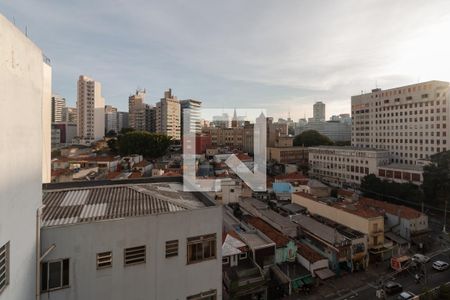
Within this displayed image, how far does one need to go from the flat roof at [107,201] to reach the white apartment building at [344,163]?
28494mm

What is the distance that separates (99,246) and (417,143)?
41.6 m

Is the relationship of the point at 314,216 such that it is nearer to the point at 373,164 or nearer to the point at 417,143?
the point at 373,164

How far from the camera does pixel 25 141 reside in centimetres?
345

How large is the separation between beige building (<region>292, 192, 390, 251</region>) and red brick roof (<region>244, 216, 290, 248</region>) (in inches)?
179

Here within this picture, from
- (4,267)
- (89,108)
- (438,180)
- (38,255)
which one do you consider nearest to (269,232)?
(38,255)

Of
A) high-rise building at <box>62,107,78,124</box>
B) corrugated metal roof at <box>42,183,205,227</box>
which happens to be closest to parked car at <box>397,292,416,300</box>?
corrugated metal roof at <box>42,183,205,227</box>

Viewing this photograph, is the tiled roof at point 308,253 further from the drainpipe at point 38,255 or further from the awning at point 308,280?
the drainpipe at point 38,255

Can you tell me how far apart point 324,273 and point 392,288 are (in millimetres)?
2968

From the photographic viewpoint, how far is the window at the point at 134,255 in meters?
4.78

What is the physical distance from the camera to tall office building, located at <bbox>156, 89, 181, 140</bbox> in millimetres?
61125

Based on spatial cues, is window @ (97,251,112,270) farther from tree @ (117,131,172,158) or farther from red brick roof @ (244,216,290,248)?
tree @ (117,131,172,158)

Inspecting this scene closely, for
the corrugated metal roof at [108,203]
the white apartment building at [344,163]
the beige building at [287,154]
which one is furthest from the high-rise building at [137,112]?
the corrugated metal roof at [108,203]

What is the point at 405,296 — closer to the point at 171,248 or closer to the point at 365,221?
the point at 365,221

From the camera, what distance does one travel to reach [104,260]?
465 cm
